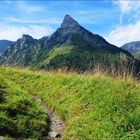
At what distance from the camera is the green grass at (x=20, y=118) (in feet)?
45.0

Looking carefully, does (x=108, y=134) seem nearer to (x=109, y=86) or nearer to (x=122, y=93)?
(x=122, y=93)

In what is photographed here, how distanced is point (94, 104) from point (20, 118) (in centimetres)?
387

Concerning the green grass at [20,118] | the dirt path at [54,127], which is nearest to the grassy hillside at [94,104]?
the dirt path at [54,127]

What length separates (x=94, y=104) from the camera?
55.2ft

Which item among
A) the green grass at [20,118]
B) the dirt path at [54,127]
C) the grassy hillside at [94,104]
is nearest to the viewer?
the grassy hillside at [94,104]

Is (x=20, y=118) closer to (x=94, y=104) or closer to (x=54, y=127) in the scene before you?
(x=54, y=127)

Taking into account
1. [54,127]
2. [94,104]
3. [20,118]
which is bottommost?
[54,127]

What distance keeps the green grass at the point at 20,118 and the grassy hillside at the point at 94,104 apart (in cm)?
129

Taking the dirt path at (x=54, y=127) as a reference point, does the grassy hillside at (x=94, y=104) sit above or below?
above

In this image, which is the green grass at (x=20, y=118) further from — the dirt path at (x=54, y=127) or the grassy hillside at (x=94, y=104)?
the grassy hillside at (x=94, y=104)

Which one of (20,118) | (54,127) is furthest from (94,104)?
(20,118)

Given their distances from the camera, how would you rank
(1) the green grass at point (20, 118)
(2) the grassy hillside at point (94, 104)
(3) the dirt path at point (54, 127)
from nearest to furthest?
(2) the grassy hillside at point (94, 104), (1) the green grass at point (20, 118), (3) the dirt path at point (54, 127)

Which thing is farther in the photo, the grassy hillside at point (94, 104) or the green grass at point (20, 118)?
the green grass at point (20, 118)

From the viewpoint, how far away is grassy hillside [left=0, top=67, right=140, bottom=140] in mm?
12930
